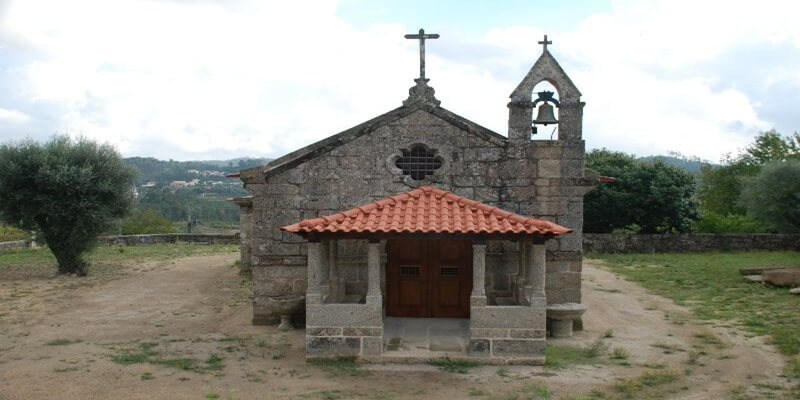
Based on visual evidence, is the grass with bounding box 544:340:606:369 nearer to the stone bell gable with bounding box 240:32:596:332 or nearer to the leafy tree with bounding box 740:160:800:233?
the stone bell gable with bounding box 240:32:596:332

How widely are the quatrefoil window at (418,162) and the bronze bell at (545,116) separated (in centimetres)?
207

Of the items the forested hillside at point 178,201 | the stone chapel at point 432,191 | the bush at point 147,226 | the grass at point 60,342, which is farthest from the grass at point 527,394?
the bush at point 147,226

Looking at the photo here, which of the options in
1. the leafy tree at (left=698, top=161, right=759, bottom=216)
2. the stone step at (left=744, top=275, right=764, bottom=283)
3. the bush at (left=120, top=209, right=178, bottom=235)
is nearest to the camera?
the stone step at (left=744, top=275, right=764, bottom=283)

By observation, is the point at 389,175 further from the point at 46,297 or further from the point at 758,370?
the point at 46,297

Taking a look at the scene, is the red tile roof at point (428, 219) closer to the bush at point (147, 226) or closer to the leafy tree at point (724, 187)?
the leafy tree at point (724, 187)

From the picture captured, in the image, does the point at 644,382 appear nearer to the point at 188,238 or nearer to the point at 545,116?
the point at 545,116

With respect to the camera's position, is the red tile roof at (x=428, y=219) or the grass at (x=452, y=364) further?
the red tile roof at (x=428, y=219)

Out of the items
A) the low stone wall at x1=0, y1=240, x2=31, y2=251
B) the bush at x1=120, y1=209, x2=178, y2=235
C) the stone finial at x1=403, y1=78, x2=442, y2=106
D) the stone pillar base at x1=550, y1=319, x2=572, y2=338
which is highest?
the stone finial at x1=403, y1=78, x2=442, y2=106

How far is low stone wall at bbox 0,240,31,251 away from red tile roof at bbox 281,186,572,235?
75.1 ft

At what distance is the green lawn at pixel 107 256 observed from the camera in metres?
21.5

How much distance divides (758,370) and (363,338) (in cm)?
587

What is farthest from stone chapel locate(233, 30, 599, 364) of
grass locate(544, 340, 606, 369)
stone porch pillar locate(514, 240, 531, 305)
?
grass locate(544, 340, 606, 369)

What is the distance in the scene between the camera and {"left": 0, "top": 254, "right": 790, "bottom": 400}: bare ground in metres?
8.30

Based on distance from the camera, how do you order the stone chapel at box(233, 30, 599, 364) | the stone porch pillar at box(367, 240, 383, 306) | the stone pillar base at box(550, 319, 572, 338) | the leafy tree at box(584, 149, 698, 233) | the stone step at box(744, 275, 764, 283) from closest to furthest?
the stone porch pillar at box(367, 240, 383, 306)
the stone pillar base at box(550, 319, 572, 338)
the stone chapel at box(233, 30, 599, 364)
the stone step at box(744, 275, 764, 283)
the leafy tree at box(584, 149, 698, 233)
